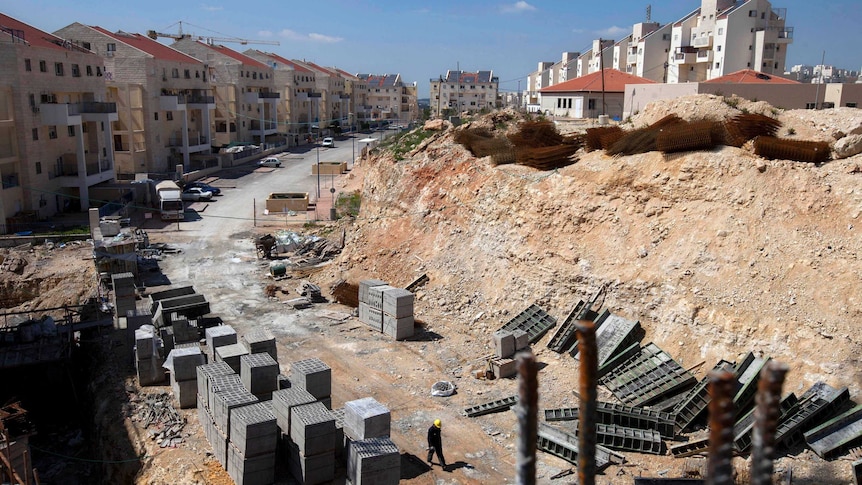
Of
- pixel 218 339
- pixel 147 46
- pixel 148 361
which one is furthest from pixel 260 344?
pixel 147 46

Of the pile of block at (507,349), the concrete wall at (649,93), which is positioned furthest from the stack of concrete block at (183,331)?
the concrete wall at (649,93)

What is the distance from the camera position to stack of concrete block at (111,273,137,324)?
19125 millimetres

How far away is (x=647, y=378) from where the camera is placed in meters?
14.9

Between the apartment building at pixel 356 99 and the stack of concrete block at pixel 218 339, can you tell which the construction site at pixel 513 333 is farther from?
the apartment building at pixel 356 99

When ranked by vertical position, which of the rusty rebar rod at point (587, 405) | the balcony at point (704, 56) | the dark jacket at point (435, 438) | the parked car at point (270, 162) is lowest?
the dark jacket at point (435, 438)

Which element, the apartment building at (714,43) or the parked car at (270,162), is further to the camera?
the parked car at (270,162)

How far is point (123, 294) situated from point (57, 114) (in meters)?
22.0

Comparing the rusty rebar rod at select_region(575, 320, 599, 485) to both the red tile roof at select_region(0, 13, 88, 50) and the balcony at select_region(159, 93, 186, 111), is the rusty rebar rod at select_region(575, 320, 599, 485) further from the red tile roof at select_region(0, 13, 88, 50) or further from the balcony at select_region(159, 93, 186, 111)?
the balcony at select_region(159, 93, 186, 111)

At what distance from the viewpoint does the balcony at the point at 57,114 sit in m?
35.5

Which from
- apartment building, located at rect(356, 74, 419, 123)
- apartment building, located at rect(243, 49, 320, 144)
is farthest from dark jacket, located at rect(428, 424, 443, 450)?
apartment building, located at rect(356, 74, 419, 123)

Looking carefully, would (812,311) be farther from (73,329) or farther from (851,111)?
(73,329)

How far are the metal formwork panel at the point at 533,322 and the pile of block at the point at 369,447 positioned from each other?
21.7ft

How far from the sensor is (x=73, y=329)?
19016 mm

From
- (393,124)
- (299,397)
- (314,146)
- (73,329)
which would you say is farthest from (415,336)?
(393,124)
